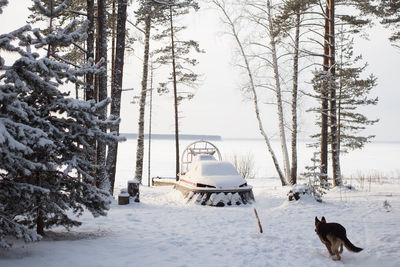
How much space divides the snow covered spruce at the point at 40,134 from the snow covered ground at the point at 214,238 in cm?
61

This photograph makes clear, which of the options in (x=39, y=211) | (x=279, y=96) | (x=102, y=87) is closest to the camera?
(x=39, y=211)

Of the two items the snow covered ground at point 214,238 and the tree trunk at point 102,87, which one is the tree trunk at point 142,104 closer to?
the tree trunk at point 102,87

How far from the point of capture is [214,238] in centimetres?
753

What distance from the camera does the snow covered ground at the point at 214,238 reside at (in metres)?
5.72

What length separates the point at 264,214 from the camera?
1066cm

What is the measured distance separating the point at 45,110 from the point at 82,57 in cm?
1462

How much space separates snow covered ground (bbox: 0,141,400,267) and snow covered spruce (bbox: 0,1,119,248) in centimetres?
61

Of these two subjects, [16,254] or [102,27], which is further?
[102,27]

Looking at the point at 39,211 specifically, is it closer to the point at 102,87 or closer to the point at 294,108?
the point at 102,87

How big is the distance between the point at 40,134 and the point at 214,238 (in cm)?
422

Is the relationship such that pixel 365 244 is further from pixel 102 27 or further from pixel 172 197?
pixel 102 27

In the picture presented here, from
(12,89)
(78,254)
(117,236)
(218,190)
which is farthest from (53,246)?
(218,190)

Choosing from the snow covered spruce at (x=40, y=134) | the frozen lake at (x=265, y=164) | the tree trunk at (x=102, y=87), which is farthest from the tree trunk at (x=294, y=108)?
the snow covered spruce at (x=40, y=134)

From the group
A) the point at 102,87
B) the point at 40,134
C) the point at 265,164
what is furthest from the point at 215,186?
the point at 265,164
